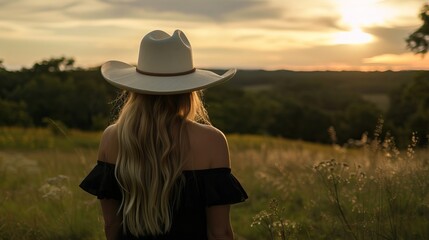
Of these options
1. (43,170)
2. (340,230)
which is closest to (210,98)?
(43,170)

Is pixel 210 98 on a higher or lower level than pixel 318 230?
lower

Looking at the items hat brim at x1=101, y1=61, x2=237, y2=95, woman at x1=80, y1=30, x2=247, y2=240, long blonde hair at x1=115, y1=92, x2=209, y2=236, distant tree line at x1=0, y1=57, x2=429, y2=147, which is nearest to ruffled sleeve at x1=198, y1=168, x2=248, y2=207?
woman at x1=80, y1=30, x2=247, y2=240

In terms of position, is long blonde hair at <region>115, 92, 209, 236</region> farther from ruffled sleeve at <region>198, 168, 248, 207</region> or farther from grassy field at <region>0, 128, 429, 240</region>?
grassy field at <region>0, 128, 429, 240</region>

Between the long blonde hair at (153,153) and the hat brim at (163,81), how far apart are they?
54 mm

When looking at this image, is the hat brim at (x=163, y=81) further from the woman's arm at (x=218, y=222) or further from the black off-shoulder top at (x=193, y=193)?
the woman's arm at (x=218, y=222)

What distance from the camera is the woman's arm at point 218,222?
8.93 feet

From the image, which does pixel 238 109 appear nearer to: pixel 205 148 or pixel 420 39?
pixel 420 39

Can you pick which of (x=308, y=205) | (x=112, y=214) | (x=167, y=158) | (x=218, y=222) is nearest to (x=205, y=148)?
(x=167, y=158)

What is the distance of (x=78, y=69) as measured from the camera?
67688mm

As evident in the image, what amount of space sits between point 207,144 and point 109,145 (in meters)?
0.49

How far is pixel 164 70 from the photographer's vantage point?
2.85 meters

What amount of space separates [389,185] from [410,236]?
0.39 meters

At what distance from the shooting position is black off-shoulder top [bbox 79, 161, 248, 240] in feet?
8.65

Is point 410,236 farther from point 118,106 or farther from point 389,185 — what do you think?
point 118,106
